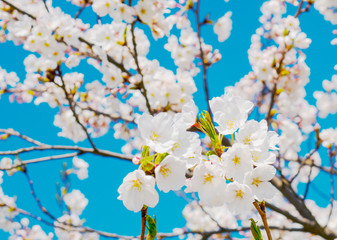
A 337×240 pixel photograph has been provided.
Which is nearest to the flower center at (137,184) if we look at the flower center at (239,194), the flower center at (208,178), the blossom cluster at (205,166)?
the blossom cluster at (205,166)

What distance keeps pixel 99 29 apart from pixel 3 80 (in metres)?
1.47

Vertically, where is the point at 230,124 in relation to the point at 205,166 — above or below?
above

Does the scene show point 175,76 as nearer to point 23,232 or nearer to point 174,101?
point 174,101

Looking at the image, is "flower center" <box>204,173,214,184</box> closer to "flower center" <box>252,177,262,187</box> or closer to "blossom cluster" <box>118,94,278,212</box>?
"blossom cluster" <box>118,94,278,212</box>

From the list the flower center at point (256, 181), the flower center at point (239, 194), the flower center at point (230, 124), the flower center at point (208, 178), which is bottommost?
the flower center at point (239, 194)

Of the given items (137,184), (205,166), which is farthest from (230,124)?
(137,184)

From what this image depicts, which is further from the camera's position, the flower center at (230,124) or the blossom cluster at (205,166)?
the flower center at (230,124)

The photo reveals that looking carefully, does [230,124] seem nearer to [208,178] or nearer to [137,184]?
[208,178]

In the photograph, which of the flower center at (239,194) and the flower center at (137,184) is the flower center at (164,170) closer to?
the flower center at (137,184)

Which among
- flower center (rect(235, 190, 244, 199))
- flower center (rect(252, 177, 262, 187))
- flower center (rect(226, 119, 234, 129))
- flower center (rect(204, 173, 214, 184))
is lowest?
flower center (rect(235, 190, 244, 199))

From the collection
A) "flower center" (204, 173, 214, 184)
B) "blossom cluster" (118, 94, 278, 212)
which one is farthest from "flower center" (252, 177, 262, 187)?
"flower center" (204, 173, 214, 184)

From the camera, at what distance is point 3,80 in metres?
4.13

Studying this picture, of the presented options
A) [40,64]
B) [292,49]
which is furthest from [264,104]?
[40,64]

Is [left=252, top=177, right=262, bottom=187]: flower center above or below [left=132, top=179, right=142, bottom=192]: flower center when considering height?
below
